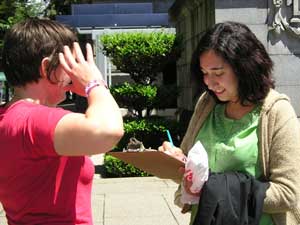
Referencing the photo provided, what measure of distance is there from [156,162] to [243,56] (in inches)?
24.2

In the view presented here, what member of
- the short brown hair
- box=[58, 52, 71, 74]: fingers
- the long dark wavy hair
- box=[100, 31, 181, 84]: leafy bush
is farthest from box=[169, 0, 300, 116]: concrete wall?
box=[58, 52, 71, 74]: fingers

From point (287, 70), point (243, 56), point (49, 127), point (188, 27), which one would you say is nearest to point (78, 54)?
point (49, 127)

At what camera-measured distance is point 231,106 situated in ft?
9.18

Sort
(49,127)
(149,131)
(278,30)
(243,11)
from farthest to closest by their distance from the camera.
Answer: (149,131)
(243,11)
(278,30)
(49,127)

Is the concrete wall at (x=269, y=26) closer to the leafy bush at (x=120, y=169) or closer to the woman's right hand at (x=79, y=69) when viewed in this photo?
the leafy bush at (x=120, y=169)

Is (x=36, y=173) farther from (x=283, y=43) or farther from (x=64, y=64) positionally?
(x=283, y=43)

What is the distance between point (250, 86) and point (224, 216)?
23.5 inches

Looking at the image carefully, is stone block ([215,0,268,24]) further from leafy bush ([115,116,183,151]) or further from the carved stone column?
leafy bush ([115,116,183,151])

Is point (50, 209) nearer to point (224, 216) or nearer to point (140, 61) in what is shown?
point (224, 216)

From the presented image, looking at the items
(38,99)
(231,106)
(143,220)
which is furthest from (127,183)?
(38,99)

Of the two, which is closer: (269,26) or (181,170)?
(181,170)

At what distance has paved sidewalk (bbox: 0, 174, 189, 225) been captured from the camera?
6.64 meters

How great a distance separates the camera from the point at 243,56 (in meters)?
2.62

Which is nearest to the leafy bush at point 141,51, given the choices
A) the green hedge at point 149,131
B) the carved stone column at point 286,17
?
A: the green hedge at point 149,131
